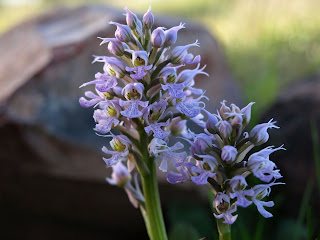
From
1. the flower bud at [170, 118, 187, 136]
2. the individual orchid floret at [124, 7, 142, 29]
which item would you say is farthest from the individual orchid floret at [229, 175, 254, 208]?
the individual orchid floret at [124, 7, 142, 29]

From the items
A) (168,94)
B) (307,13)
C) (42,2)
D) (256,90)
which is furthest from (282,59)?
(42,2)

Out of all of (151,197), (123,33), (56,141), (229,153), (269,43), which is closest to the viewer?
(229,153)

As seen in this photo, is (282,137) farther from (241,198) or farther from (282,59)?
(282,59)

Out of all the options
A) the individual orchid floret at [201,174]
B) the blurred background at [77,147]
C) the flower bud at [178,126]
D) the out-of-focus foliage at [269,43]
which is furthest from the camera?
the out-of-focus foliage at [269,43]

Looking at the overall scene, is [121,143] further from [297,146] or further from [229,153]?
[297,146]

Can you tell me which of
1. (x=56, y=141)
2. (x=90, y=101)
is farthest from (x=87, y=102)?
(x=56, y=141)

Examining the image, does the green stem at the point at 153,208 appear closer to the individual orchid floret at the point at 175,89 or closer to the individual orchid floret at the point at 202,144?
the individual orchid floret at the point at 202,144

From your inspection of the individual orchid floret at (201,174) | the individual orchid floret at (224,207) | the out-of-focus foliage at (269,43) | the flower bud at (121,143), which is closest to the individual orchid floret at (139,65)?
the flower bud at (121,143)
